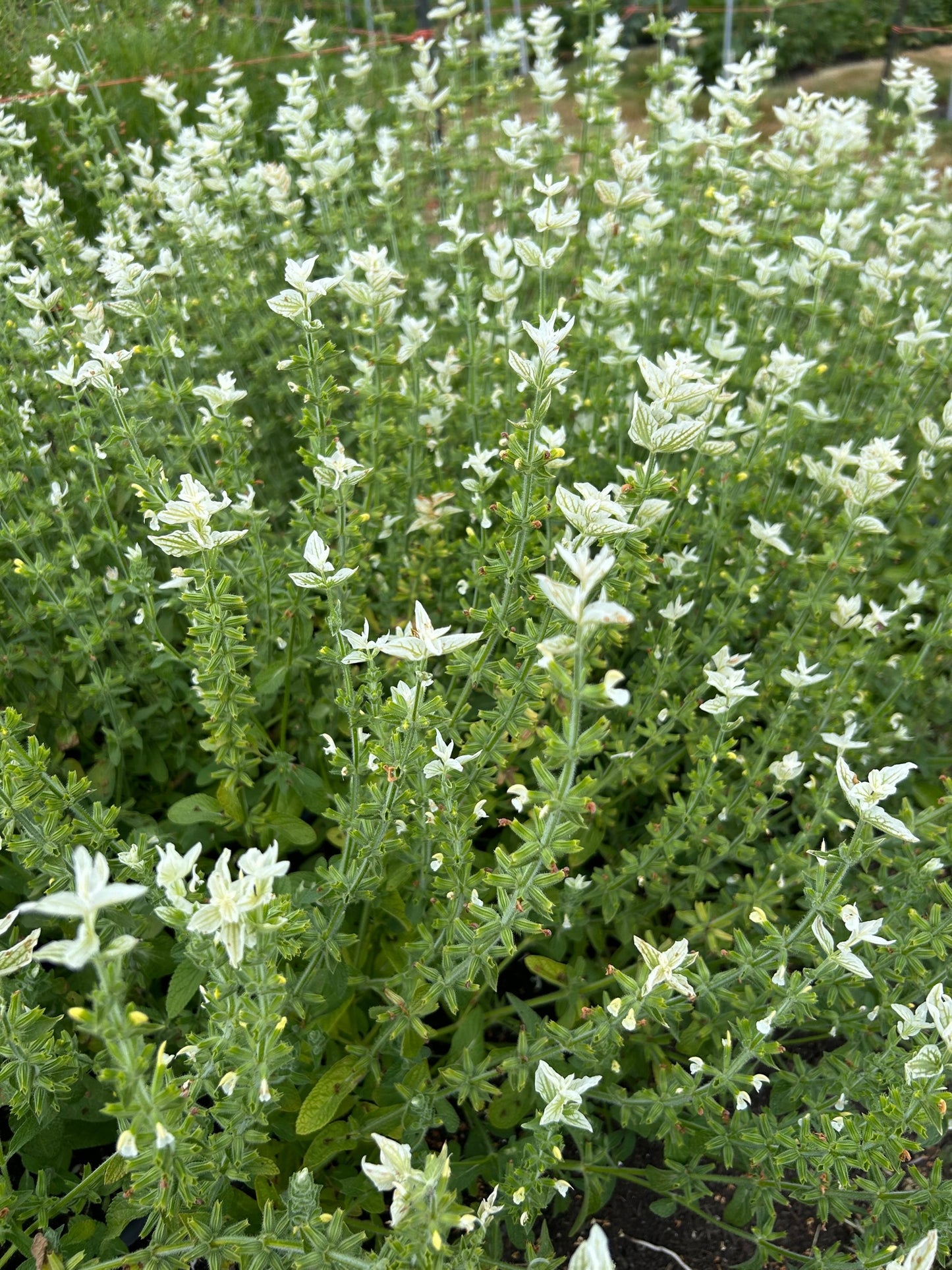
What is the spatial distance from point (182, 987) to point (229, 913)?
3.41 feet

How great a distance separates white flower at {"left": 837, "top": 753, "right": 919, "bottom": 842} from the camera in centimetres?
209

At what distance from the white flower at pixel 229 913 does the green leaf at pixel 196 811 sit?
46.2 inches

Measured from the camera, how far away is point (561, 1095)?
2.00 metres

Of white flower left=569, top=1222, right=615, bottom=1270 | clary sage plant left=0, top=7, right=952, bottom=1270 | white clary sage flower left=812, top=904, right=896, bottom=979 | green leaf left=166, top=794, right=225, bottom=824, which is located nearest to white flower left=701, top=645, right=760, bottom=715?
clary sage plant left=0, top=7, right=952, bottom=1270

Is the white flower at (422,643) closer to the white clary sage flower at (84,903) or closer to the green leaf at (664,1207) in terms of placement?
the white clary sage flower at (84,903)

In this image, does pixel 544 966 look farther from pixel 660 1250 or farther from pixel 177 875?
pixel 177 875

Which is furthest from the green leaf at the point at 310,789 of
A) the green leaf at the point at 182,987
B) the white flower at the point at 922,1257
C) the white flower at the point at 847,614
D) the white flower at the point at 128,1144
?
the white flower at the point at 922,1257

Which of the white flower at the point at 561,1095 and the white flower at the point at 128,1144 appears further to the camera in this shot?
the white flower at the point at 561,1095

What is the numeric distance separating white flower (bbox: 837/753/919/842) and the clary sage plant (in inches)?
0.6

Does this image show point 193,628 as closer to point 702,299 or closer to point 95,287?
point 95,287

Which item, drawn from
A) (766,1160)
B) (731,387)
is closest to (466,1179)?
(766,1160)

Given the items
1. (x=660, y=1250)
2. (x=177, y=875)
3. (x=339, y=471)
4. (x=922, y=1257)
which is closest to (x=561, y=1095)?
(x=922, y=1257)

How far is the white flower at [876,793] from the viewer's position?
2.09 m

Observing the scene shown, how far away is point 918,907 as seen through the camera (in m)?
2.96
